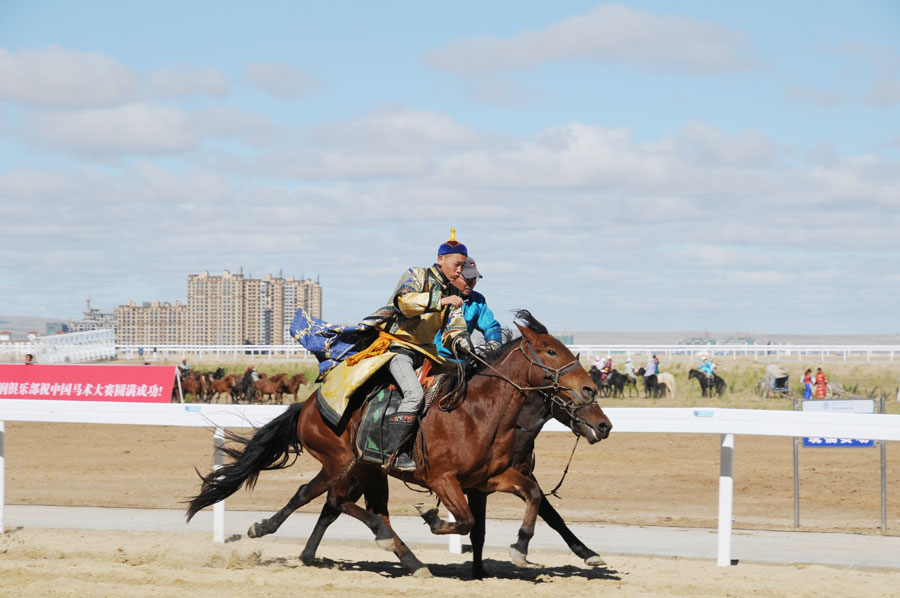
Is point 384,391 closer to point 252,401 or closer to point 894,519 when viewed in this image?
point 894,519

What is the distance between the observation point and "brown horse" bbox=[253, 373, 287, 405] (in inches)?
1134

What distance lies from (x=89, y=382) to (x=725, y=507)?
1243 cm

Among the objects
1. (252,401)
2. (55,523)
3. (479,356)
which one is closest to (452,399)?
(479,356)

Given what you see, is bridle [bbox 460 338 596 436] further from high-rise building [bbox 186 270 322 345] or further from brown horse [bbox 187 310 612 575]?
high-rise building [bbox 186 270 322 345]

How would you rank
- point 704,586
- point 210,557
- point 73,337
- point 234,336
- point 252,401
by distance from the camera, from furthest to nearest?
point 234,336
point 73,337
point 252,401
point 210,557
point 704,586

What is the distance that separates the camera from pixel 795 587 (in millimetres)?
6871

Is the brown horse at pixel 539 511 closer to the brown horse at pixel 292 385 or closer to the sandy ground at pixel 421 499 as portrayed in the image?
the sandy ground at pixel 421 499

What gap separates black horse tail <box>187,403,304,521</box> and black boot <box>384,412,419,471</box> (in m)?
1.17

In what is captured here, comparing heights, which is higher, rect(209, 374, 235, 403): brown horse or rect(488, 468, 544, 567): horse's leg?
rect(488, 468, 544, 567): horse's leg

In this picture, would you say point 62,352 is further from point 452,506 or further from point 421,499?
point 452,506

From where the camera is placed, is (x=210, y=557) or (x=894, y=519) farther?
(x=894, y=519)

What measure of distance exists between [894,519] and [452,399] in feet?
20.1

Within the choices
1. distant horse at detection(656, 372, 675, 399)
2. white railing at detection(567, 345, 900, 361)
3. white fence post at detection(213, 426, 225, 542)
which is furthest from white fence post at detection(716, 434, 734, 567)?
white railing at detection(567, 345, 900, 361)

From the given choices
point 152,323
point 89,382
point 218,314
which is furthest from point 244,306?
point 89,382
